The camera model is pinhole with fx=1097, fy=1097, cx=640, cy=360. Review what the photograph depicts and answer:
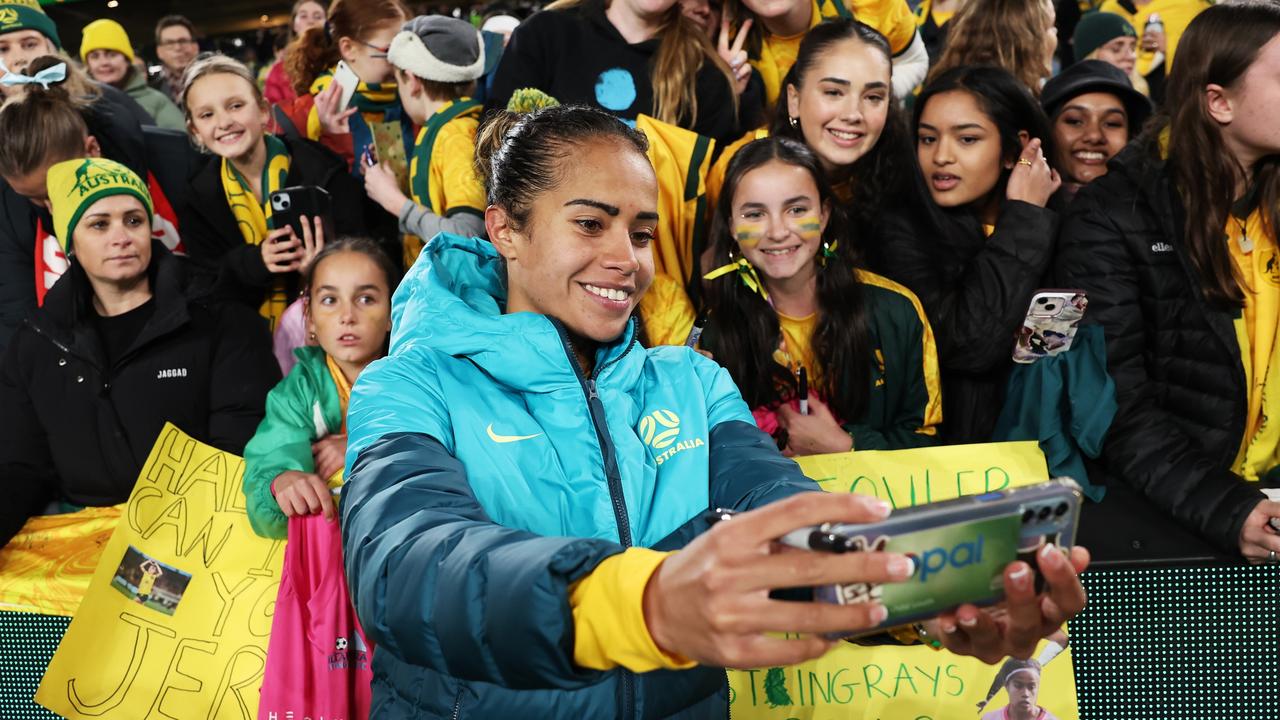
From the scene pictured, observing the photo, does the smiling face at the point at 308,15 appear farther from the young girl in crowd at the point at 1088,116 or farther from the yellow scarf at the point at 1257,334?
the yellow scarf at the point at 1257,334

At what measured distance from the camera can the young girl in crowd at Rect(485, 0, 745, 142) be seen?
142 inches

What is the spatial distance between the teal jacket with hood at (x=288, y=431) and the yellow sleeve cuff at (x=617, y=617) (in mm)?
1797

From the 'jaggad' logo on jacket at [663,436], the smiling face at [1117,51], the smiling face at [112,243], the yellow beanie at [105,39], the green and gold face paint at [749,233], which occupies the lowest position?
the 'jaggad' logo on jacket at [663,436]

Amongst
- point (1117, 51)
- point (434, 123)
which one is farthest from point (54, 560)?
point (1117, 51)

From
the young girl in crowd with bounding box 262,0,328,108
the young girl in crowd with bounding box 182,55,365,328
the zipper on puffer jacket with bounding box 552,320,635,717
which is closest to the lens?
the zipper on puffer jacket with bounding box 552,320,635,717

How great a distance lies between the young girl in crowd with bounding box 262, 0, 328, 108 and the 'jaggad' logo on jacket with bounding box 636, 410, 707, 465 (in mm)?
4306

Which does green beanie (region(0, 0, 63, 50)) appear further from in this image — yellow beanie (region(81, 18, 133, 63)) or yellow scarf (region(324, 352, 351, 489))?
yellow scarf (region(324, 352, 351, 489))

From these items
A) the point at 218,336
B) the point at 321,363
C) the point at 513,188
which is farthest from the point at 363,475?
the point at 218,336

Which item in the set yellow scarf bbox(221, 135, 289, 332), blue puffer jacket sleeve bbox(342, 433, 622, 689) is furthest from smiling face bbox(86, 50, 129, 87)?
blue puffer jacket sleeve bbox(342, 433, 622, 689)

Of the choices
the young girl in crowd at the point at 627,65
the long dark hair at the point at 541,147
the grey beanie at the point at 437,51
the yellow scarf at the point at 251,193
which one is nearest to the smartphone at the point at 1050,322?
the young girl in crowd at the point at 627,65

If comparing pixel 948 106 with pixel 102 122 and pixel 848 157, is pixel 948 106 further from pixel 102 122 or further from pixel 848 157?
pixel 102 122

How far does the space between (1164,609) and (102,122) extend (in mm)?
3919

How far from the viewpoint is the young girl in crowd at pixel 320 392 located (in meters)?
2.78

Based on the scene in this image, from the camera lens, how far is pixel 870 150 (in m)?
3.47
